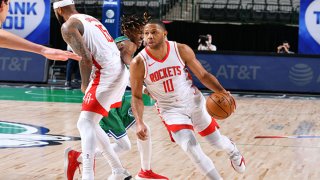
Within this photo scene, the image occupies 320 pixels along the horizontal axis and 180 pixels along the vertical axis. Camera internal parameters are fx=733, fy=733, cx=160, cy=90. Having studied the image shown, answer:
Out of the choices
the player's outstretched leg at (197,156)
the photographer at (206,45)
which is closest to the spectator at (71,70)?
the photographer at (206,45)

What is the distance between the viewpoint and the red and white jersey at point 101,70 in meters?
6.25

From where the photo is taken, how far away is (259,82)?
17.6m

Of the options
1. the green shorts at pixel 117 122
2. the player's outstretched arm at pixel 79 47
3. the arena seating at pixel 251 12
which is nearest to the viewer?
the player's outstretched arm at pixel 79 47

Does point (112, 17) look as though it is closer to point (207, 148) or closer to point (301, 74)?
point (301, 74)

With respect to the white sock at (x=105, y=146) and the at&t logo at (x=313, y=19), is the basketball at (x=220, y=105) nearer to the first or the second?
the white sock at (x=105, y=146)

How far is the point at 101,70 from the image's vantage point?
20.9 feet

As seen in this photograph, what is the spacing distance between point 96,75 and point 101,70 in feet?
0.20

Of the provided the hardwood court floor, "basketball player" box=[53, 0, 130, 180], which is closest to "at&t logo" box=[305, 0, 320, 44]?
the hardwood court floor

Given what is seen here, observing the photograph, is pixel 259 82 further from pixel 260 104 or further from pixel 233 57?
pixel 260 104

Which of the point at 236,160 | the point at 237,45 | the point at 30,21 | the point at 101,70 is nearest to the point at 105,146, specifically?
the point at 101,70

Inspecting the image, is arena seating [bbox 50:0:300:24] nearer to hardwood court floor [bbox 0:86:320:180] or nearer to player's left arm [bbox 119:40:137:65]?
hardwood court floor [bbox 0:86:320:180]

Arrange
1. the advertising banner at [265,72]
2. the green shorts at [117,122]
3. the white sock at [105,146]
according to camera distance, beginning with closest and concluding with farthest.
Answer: the white sock at [105,146] < the green shorts at [117,122] < the advertising banner at [265,72]

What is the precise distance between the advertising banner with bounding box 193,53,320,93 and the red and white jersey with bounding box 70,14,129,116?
11.1 meters

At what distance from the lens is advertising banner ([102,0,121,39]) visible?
17.8 metres
